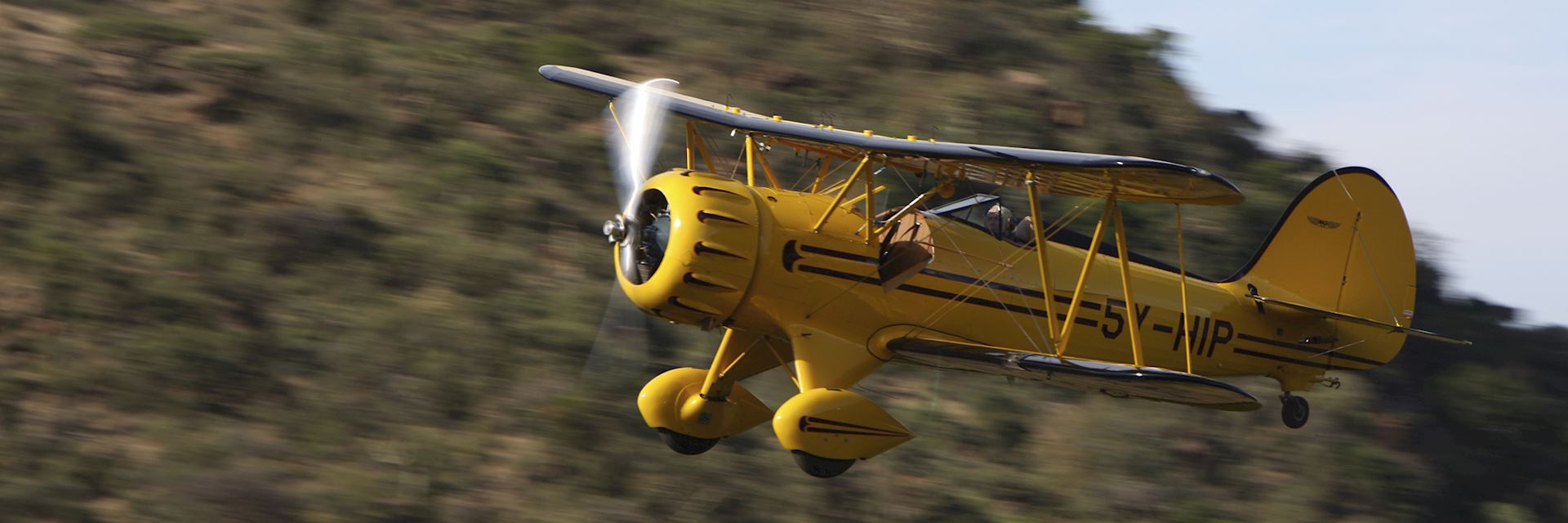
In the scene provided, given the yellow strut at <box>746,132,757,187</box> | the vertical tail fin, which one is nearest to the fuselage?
the vertical tail fin

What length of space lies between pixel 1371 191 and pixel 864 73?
8.38 m

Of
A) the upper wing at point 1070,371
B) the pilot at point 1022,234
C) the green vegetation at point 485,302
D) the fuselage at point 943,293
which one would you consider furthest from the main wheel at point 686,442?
the green vegetation at point 485,302

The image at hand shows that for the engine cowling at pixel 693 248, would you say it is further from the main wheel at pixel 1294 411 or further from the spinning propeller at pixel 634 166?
the main wheel at pixel 1294 411

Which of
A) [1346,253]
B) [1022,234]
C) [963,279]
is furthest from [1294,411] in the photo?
[963,279]

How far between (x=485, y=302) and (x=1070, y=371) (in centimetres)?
773

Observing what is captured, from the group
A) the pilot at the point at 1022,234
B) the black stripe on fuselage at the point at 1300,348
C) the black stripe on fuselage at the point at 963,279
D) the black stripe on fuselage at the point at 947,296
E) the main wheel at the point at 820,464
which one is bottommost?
the main wheel at the point at 820,464

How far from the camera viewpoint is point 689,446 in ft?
32.4

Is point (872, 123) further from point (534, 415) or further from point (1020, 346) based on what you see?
point (1020, 346)

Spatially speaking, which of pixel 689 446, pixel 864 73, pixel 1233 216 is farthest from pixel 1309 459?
pixel 689 446

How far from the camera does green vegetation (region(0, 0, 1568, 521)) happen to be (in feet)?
44.7

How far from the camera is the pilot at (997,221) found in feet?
32.7

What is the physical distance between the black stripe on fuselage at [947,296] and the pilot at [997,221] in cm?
47

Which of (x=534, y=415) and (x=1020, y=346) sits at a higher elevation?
(x=1020, y=346)

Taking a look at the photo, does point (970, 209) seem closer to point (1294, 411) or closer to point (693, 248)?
point (693, 248)
